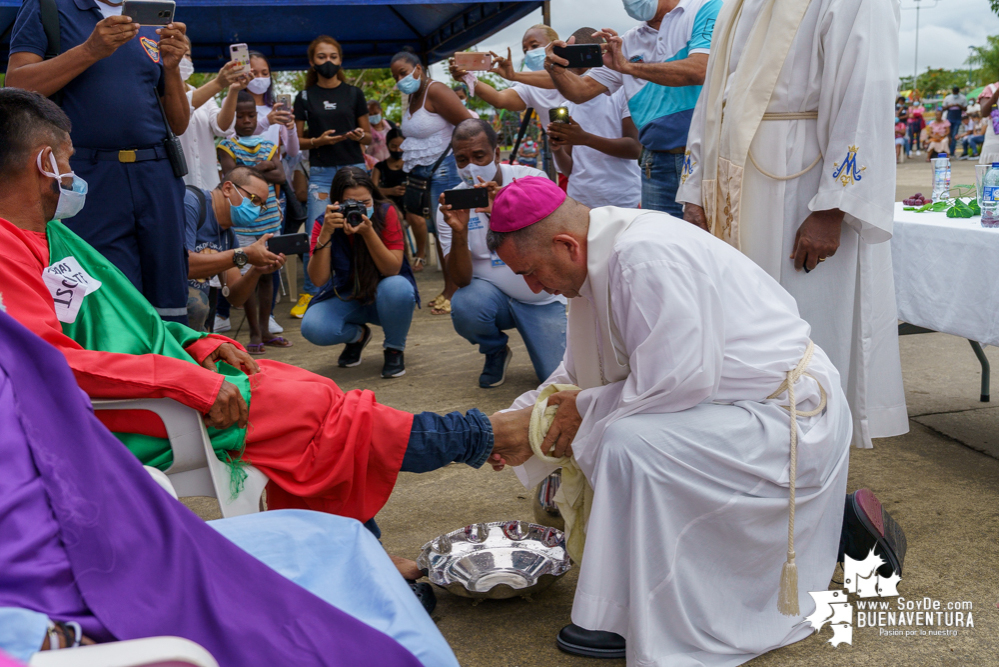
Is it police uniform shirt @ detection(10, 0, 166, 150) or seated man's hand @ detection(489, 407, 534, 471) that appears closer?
seated man's hand @ detection(489, 407, 534, 471)

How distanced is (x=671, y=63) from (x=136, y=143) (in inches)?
91.7

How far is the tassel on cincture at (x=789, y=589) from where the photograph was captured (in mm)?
2125

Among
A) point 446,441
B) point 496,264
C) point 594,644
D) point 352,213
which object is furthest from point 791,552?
point 352,213

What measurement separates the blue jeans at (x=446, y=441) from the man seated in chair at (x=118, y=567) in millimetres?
969

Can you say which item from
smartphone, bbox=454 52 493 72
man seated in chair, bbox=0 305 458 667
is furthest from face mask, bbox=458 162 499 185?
man seated in chair, bbox=0 305 458 667

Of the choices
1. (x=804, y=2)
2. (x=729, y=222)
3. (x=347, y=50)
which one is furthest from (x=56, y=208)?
(x=347, y=50)

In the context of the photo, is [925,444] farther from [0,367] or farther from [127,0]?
[127,0]

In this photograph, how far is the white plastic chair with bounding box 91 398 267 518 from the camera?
2.28 m

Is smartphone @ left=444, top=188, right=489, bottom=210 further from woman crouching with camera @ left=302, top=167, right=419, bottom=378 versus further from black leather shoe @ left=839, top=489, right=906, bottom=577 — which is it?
black leather shoe @ left=839, top=489, right=906, bottom=577

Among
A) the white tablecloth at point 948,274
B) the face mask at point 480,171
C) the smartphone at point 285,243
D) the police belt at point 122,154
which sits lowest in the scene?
the white tablecloth at point 948,274

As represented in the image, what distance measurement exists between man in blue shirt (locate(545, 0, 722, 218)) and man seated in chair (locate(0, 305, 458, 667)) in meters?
2.92

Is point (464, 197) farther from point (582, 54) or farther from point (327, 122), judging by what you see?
point (327, 122)

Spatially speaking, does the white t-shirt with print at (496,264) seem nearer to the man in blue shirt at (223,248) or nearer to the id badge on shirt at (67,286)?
the man in blue shirt at (223,248)

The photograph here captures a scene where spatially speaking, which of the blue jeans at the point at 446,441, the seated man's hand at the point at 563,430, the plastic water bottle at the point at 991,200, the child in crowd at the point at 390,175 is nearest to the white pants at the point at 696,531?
the seated man's hand at the point at 563,430
